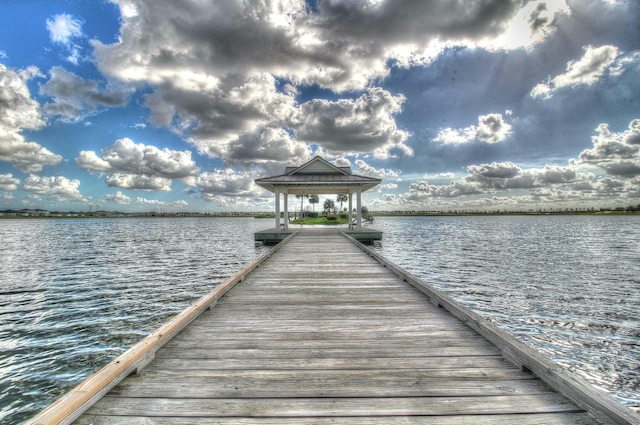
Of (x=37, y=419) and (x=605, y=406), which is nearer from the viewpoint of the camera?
(x=37, y=419)

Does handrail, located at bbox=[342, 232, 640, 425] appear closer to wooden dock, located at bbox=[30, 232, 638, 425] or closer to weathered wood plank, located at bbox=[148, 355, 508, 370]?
wooden dock, located at bbox=[30, 232, 638, 425]

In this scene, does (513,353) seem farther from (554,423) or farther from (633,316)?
(633,316)

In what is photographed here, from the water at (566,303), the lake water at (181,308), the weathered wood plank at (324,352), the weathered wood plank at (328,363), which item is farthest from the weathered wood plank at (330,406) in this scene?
Answer: the water at (566,303)

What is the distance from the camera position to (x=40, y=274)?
44.3 feet

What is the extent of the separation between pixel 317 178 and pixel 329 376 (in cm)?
1659

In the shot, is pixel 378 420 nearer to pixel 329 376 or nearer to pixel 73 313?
pixel 329 376

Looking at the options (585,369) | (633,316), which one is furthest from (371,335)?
(633,316)

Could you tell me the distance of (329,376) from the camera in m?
2.68

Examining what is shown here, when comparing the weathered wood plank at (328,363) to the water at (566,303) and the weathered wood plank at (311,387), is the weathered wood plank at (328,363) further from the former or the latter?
the water at (566,303)

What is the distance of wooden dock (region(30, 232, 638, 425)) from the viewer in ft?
7.10

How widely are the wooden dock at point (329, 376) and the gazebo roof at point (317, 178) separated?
13808 mm

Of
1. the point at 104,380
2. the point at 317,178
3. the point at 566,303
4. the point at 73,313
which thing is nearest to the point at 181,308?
the point at 73,313

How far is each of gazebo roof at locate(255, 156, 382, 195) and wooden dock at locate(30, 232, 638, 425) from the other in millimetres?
13808

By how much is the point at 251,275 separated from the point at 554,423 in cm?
614
